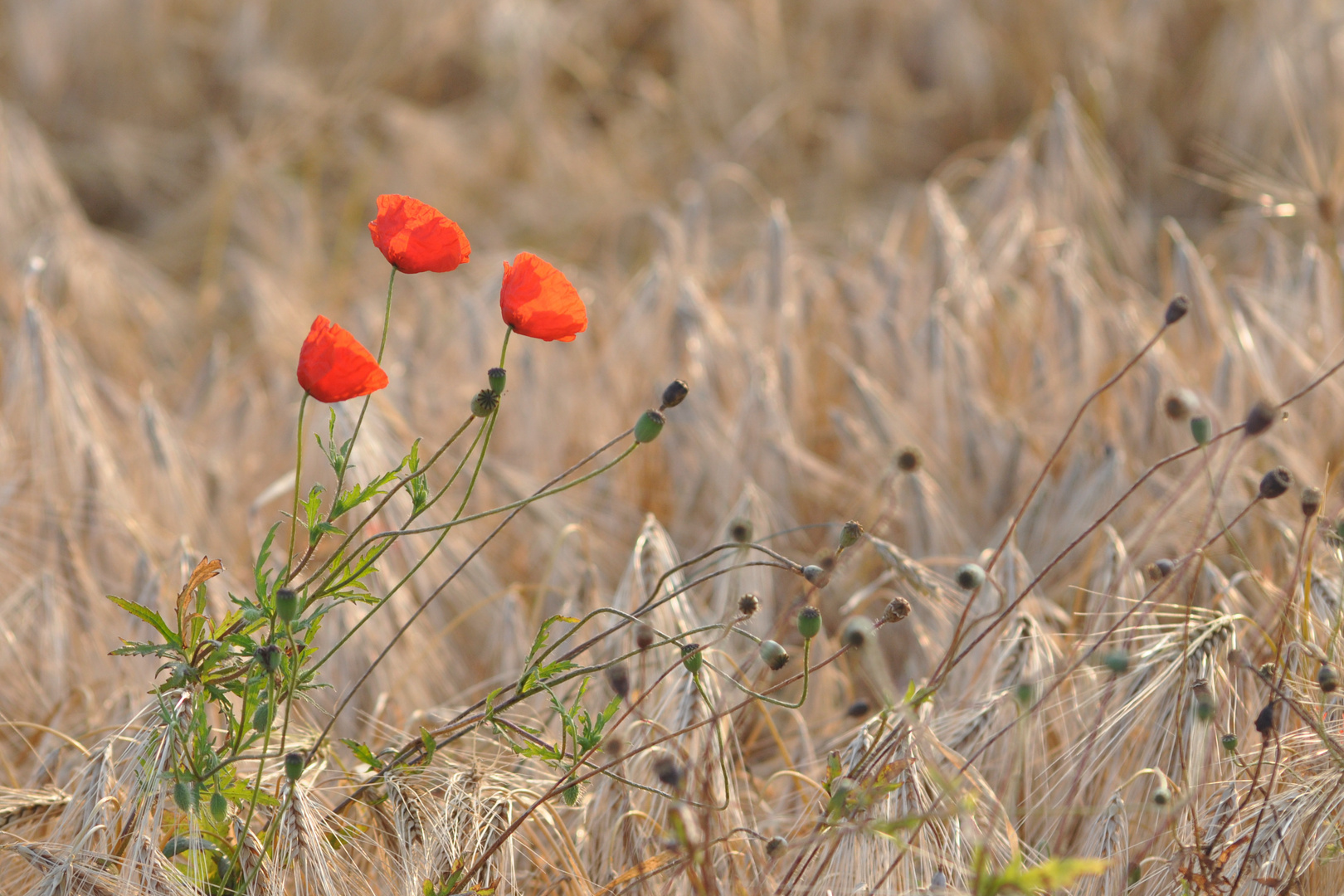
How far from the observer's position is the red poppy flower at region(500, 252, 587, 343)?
814 mm

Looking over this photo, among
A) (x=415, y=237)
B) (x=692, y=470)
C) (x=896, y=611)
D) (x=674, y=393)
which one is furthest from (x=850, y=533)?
(x=692, y=470)

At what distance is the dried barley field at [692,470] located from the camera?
924 mm

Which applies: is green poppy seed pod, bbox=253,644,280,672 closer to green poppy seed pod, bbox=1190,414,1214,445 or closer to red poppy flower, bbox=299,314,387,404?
red poppy flower, bbox=299,314,387,404

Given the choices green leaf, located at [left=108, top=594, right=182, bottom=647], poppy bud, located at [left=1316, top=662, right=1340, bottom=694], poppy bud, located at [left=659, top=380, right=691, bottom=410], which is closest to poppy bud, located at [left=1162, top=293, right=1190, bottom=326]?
poppy bud, located at [left=1316, top=662, right=1340, bottom=694]

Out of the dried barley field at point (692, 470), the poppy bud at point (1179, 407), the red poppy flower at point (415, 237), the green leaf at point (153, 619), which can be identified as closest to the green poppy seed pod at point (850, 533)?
the dried barley field at point (692, 470)

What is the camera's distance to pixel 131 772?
3.24 feet

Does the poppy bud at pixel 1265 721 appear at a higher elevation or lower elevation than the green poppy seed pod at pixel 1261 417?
lower

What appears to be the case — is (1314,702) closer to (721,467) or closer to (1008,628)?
(1008,628)

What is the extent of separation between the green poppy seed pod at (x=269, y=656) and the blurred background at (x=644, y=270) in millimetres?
479

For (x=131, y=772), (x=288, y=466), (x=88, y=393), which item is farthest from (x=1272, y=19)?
(x=131, y=772)

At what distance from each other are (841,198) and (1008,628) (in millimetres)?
2173

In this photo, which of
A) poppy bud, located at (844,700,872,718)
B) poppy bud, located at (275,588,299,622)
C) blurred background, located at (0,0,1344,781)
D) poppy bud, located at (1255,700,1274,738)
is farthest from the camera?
blurred background, located at (0,0,1344,781)

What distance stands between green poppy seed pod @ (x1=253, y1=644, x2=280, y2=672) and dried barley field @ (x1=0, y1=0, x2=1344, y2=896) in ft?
0.06

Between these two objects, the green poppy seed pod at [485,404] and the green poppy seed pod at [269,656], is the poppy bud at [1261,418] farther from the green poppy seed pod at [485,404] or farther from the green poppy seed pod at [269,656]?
the green poppy seed pod at [269,656]
